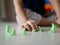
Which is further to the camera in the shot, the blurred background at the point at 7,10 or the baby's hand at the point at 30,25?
the blurred background at the point at 7,10

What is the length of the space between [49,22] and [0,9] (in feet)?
2.39

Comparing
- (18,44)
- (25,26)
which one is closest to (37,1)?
(25,26)

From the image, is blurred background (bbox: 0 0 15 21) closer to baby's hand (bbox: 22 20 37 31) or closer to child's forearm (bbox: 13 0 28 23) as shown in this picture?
child's forearm (bbox: 13 0 28 23)

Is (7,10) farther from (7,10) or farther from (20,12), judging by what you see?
(20,12)

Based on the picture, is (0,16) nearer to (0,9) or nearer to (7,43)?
(0,9)

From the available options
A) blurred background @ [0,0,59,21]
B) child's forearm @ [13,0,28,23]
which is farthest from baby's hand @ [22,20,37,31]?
blurred background @ [0,0,59,21]

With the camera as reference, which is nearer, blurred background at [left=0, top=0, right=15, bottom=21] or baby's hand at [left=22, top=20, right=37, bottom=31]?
baby's hand at [left=22, top=20, right=37, bottom=31]

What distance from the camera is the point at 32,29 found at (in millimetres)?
792

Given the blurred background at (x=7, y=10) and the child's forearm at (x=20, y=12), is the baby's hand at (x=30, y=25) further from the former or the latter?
the blurred background at (x=7, y=10)

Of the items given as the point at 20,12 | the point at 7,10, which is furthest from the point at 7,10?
the point at 20,12

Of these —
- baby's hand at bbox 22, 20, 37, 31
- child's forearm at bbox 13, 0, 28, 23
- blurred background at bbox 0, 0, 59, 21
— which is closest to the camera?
baby's hand at bbox 22, 20, 37, 31

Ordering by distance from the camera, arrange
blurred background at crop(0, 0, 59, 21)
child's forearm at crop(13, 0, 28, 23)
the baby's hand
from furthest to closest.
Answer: blurred background at crop(0, 0, 59, 21) → child's forearm at crop(13, 0, 28, 23) → the baby's hand

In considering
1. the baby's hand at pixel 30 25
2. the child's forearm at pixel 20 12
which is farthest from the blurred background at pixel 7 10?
the baby's hand at pixel 30 25

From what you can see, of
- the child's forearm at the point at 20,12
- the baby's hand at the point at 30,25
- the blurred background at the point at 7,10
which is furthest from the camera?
the blurred background at the point at 7,10
